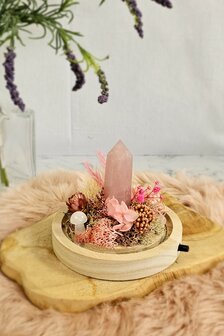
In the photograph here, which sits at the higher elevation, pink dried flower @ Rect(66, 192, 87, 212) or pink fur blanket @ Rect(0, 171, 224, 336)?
pink dried flower @ Rect(66, 192, 87, 212)

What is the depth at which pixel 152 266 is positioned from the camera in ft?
2.19

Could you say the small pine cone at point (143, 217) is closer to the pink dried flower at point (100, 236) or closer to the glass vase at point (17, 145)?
the pink dried flower at point (100, 236)

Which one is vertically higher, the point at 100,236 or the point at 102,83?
the point at 102,83

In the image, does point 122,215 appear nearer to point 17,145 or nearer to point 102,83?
point 102,83

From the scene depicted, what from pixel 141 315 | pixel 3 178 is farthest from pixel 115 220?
pixel 3 178

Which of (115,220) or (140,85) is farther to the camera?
(140,85)

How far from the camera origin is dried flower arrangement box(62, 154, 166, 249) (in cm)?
68

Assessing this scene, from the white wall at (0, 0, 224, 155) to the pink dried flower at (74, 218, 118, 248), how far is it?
0.44 metres

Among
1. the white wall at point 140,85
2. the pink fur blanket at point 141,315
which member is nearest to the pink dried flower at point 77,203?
the pink fur blanket at point 141,315

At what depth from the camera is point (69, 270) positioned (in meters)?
0.68

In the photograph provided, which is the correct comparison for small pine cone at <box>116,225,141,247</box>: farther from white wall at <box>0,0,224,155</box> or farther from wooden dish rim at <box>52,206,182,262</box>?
white wall at <box>0,0,224,155</box>

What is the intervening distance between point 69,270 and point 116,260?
68mm

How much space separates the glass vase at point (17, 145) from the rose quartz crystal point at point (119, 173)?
32 cm

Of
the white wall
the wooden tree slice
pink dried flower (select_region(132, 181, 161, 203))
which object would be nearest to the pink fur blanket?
the wooden tree slice
